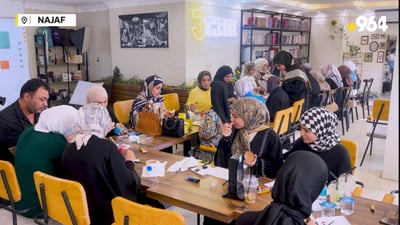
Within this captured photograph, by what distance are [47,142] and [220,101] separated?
2.54 metres

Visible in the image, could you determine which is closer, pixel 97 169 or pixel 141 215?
pixel 141 215

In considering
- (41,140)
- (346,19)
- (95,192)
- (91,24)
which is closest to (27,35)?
(91,24)

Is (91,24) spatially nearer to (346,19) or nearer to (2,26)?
(2,26)

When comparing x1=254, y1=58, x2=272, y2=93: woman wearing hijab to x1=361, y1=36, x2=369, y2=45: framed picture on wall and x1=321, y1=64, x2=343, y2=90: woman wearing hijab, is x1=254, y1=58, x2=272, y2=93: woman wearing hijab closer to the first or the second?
x1=321, y1=64, x2=343, y2=90: woman wearing hijab

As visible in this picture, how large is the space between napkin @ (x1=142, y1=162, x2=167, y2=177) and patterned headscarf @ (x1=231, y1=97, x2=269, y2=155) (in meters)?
0.58

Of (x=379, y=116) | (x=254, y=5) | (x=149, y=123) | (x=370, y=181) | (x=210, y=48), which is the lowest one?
(x=370, y=181)

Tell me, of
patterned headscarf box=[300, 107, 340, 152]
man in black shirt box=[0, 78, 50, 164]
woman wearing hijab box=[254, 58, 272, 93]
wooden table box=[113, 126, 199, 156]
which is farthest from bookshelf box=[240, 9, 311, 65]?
patterned headscarf box=[300, 107, 340, 152]

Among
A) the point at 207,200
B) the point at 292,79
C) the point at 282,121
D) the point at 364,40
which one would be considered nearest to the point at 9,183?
the point at 207,200

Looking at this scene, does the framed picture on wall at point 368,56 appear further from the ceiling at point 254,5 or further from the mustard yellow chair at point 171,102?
the mustard yellow chair at point 171,102

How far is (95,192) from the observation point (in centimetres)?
219

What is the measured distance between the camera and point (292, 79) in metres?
5.16

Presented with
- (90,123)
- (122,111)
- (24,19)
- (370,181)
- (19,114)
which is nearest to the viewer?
(90,123)

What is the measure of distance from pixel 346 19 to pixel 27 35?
8.09m

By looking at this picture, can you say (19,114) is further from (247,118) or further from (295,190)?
(295,190)
